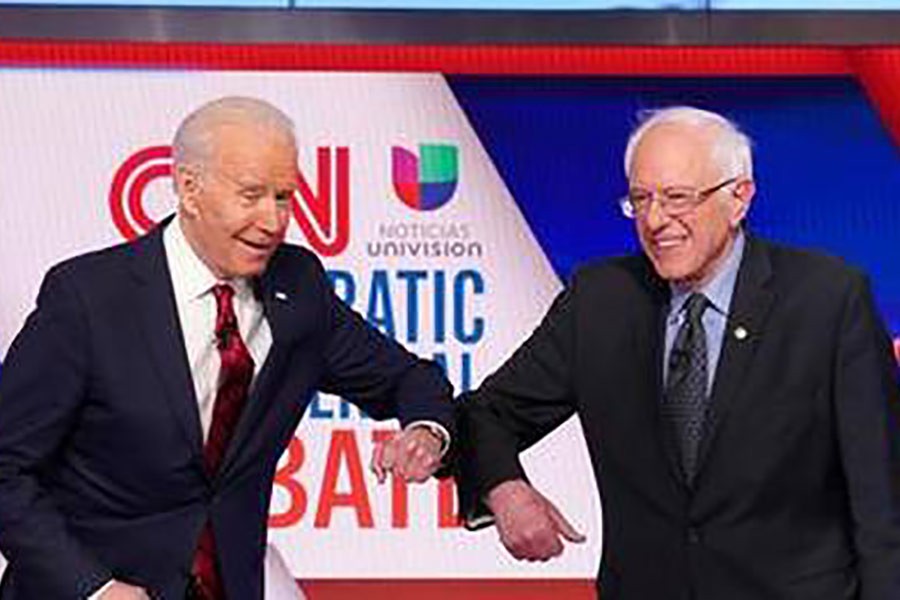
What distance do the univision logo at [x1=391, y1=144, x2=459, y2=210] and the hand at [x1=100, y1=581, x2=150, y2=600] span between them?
2071 millimetres

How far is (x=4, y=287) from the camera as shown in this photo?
534cm

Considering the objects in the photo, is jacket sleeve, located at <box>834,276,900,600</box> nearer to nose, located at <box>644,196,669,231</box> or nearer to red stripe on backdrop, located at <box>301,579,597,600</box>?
nose, located at <box>644,196,669,231</box>

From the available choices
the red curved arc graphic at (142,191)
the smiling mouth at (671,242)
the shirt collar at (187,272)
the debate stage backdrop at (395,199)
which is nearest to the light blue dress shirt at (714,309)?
the smiling mouth at (671,242)

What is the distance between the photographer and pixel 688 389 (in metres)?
3.51

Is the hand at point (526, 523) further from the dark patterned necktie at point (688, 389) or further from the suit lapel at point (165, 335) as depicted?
the suit lapel at point (165, 335)

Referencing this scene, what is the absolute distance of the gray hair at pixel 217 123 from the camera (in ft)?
11.4

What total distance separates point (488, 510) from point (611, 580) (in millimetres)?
233

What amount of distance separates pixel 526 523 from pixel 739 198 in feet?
1.95

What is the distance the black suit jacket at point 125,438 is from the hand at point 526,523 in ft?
1.17

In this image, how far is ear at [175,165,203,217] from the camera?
3490 millimetres

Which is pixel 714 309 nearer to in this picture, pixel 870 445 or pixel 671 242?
pixel 671 242

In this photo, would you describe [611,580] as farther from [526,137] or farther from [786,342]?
[526,137]

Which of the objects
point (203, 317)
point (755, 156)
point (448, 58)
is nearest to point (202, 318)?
point (203, 317)

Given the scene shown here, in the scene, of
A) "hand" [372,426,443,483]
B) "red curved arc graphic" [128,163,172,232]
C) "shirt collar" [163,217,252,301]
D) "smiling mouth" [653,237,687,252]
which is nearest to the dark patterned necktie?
"smiling mouth" [653,237,687,252]
